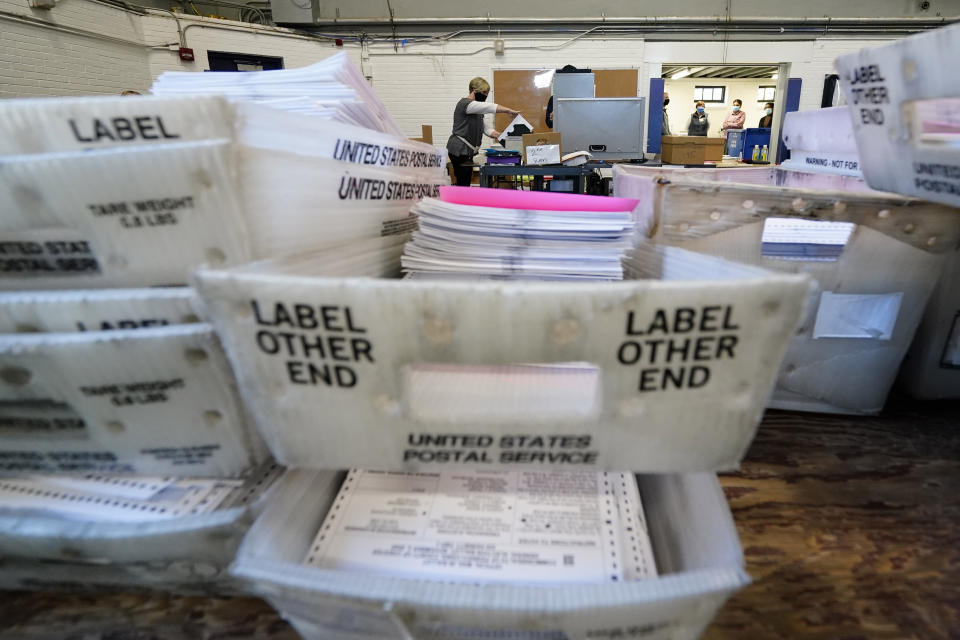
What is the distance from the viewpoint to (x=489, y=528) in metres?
0.52

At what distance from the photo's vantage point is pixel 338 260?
23.9 inches

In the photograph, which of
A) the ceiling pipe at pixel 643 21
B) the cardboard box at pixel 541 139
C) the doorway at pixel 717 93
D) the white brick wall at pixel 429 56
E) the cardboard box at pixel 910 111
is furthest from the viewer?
the doorway at pixel 717 93

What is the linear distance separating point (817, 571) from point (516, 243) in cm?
57

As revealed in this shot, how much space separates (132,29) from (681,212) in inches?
266

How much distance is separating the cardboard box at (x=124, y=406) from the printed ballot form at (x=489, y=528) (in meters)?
0.16

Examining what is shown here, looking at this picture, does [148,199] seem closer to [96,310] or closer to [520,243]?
[96,310]

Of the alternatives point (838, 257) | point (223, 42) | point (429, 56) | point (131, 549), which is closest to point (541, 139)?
point (838, 257)

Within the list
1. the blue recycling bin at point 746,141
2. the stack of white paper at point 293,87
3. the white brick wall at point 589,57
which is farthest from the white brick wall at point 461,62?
the stack of white paper at point 293,87

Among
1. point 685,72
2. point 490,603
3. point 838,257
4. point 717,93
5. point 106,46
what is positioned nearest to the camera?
point 490,603

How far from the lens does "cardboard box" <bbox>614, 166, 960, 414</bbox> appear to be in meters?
0.81

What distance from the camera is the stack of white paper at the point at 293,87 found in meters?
0.73

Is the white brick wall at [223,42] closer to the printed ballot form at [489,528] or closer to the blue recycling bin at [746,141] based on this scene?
the blue recycling bin at [746,141]

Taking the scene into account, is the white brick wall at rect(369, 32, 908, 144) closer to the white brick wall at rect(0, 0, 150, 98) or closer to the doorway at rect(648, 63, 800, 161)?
the white brick wall at rect(0, 0, 150, 98)

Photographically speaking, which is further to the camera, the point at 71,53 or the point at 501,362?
the point at 71,53
